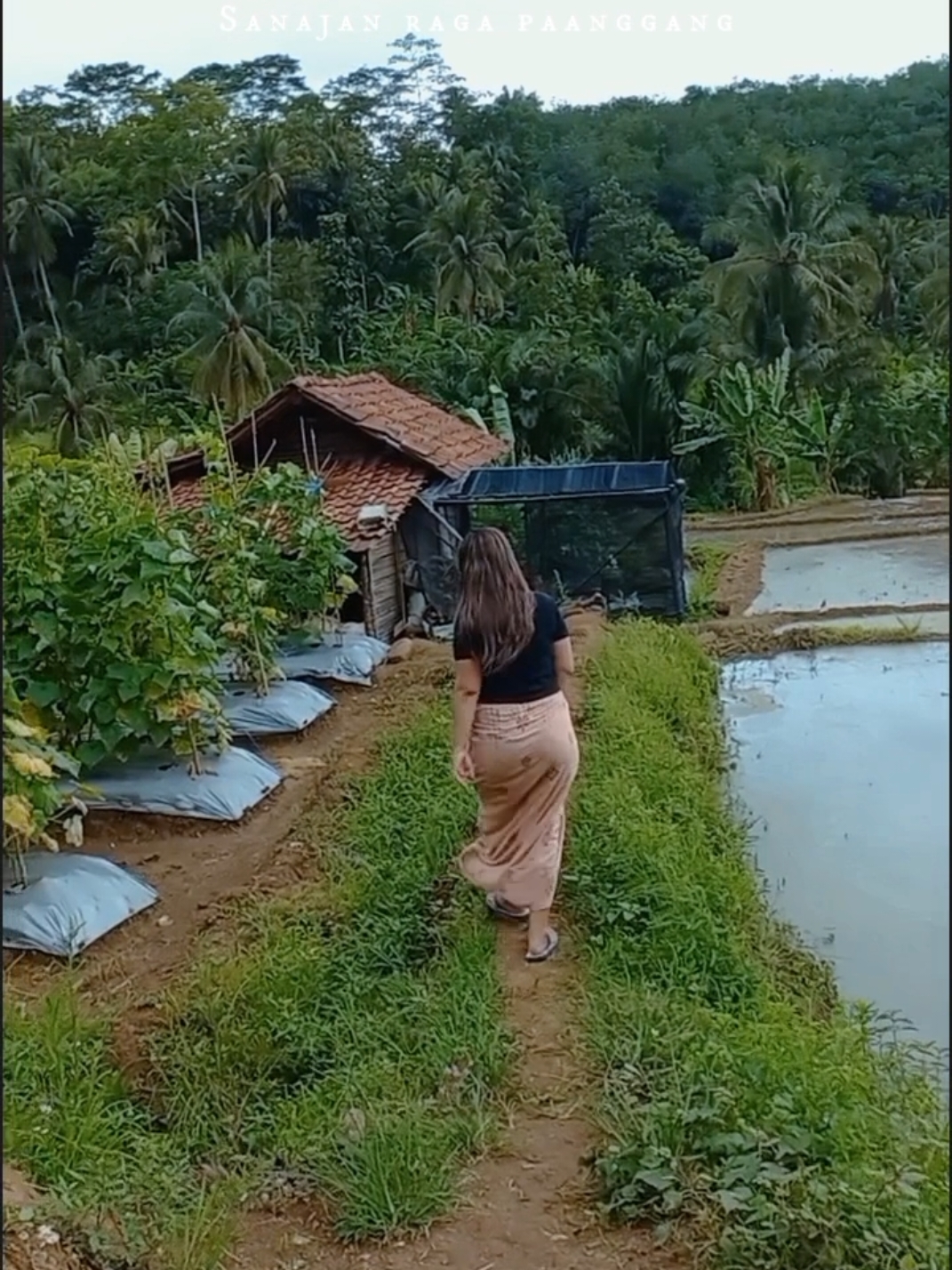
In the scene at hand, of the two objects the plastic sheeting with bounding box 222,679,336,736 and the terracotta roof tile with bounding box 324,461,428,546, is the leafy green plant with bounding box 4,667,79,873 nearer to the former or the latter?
the plastic sheeting with bounding box 222,679,336,736

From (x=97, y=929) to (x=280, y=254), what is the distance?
1651 cm

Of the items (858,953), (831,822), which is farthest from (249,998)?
(831,822)

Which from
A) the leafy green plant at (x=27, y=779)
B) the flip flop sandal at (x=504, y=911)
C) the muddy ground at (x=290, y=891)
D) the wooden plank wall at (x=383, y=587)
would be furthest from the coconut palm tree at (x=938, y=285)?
the wooden plank wall at (x=383, y=587)

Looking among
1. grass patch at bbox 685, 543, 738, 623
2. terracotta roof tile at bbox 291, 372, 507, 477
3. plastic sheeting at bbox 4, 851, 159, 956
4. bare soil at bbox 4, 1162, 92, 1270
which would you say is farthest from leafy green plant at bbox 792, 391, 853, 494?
bare soil at bbox 4, 1162, 92, 1270

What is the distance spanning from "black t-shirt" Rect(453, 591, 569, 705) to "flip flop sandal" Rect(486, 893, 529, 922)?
59cm

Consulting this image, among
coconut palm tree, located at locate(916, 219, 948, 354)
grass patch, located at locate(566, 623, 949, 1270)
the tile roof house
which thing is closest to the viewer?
coconut palm tree, located at locate(916, 219, 948, 354)

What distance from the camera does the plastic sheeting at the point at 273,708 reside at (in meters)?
5.19

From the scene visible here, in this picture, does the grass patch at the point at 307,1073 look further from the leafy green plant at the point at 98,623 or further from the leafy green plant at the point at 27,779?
the leafy green plant at the point at 98,623

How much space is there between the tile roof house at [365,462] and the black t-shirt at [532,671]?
4584 mm

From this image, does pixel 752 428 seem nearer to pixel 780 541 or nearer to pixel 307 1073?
pixel 780 541

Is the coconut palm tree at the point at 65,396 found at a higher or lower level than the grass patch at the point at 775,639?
higher

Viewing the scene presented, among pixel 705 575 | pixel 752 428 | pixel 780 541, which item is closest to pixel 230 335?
pixel 752 428

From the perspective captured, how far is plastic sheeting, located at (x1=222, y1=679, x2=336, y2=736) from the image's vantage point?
204 inches

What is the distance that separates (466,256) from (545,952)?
16.7 metres
